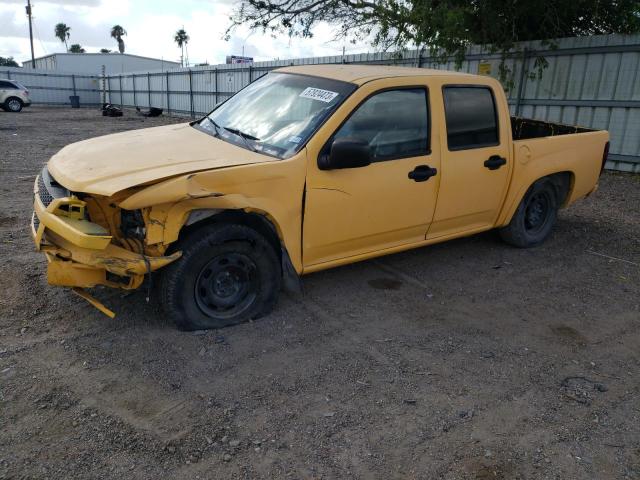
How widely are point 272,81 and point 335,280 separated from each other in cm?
189

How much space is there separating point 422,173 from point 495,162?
101 centimetres

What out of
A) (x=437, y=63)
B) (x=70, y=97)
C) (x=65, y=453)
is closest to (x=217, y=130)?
(x=65, y=453)

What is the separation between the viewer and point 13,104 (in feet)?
87.9

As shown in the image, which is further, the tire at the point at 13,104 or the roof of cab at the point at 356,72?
the tire at the point at 13,104

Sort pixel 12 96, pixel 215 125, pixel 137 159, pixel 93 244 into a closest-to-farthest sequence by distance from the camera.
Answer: pixel 93 244 < pixel 137 159 < pixel 215 125 < pixel 12 96

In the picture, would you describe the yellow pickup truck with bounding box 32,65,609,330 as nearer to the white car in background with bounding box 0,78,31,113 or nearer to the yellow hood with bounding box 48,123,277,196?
the yellow hood with bounding box 48,123,277,196

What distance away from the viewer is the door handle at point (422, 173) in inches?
170

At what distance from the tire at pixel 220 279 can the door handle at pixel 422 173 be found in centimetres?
134

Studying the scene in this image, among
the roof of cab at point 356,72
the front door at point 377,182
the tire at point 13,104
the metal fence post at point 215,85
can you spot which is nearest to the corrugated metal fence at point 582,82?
the roof of cab at point 356,72

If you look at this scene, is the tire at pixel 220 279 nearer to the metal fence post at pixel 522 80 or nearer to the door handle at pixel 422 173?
the door handle at pixel 422 173

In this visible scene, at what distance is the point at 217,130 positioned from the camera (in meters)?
4.50

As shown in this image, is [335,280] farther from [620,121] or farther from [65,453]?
[620,121]

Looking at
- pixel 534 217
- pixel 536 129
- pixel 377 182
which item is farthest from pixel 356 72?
pixel 536 129

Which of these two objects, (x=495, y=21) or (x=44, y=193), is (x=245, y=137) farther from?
(x=495, y=21)
